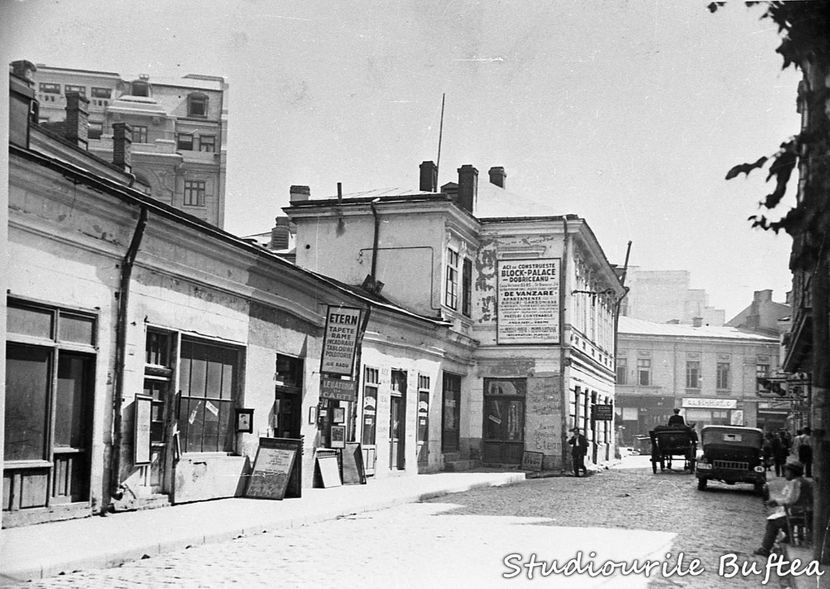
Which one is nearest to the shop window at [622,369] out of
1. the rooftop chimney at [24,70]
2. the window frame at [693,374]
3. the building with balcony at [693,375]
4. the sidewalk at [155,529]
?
the building with balcony at [693,375]

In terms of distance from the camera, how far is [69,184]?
11.2 metres

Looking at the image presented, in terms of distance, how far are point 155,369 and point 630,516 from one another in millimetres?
7691

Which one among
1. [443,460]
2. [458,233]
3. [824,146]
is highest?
[458,233]

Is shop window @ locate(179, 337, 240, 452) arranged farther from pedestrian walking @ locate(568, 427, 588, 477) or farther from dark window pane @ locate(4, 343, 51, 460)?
pedestrian walking @ locate(568, 427, 588, 477)

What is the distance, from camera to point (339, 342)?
1867 centimetres

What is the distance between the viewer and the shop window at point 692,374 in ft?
147

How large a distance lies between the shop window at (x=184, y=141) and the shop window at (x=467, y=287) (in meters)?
9.67

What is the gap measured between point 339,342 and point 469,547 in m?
8.67

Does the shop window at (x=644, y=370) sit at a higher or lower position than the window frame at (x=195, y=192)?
lower

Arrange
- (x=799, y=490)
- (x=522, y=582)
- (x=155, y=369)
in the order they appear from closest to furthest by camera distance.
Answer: (x=522, y=582) < (x=799, y=490) < (x=155, y=369)

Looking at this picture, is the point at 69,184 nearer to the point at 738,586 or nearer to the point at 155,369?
the point at 155,369

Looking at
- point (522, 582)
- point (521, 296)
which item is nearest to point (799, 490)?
point (522, 582)

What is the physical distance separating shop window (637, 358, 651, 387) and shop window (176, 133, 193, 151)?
28.2m

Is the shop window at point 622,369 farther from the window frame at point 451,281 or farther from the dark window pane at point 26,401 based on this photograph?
the dark window pane at point 26,401
